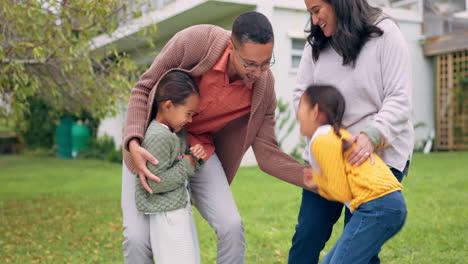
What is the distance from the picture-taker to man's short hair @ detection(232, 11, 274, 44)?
2816 mm

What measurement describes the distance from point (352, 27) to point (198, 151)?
1.06m

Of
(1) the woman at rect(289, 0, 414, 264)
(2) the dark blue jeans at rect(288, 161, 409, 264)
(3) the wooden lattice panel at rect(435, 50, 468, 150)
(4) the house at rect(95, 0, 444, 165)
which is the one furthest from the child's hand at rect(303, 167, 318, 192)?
(3) the wooden lattice panel at rect(435, 50, 468, 150)

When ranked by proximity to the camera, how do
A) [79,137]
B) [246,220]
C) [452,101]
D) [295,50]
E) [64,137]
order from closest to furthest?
1. [246,220]
2. [295,50]
3. [452,101]
4. [79,137]
5. [64,137]

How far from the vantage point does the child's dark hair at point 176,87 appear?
117 inches

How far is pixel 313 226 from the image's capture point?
3070 millimetres

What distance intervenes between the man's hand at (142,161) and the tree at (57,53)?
3.21m

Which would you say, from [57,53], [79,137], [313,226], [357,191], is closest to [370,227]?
[357,191]

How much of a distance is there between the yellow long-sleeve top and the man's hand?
869mm

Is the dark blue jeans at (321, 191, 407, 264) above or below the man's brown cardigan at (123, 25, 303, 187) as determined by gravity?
below

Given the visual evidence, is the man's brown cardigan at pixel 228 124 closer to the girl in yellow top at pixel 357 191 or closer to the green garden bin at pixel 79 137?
the girl in yellow top at pixel 357 191

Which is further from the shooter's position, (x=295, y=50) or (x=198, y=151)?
(x=295, y=50)

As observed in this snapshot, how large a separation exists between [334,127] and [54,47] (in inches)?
183

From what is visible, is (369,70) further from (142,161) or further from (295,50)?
(295,50)

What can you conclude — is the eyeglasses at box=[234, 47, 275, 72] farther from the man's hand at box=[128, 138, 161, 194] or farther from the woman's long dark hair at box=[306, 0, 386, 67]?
the man's hand at box=[128, 138, 161, 194]
